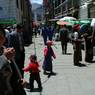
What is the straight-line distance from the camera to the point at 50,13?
4550 inches

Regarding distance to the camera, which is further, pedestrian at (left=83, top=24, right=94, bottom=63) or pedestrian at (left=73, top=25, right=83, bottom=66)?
pedestrian at (left=83, top=24, right=94, bottom=63)

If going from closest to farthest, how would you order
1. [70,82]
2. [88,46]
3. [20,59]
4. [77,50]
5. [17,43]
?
1. [17,43]
2. [20,59]
3. [70,82]
4. [77,50]
5. [88,46]

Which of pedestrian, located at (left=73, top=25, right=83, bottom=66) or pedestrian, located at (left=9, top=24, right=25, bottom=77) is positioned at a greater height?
pedestrian, located at (left=9, top=24, right=25, bottom=77)

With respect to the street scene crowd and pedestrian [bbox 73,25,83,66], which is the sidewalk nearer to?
the street scene crowd

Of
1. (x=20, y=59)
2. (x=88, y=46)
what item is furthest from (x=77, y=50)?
(x=20, y=59)

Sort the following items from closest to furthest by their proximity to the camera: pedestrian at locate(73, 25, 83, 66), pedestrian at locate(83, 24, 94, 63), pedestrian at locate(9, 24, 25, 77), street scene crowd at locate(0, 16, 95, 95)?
street scene crowd at locate(0, 16, 95, 95), pedestrian at locate(9, 24, 25, 77), pedestrian at locate(73, 25, 83, 66), pedestrian at locate(83, 24, 94, 63)

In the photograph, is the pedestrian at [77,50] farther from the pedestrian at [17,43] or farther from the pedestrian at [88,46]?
the pedestrian at [17,43]

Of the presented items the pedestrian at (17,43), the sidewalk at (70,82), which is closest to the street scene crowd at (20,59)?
the pedestrian at (17,43)

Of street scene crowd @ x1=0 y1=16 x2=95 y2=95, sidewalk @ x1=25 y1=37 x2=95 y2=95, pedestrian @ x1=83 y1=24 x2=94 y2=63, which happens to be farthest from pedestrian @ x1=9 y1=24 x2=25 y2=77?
pedestrian @ x1=83 y1=24 x2=94 y2=63

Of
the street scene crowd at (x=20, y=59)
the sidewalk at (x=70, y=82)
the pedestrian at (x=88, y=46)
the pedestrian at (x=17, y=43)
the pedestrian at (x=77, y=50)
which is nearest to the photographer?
the street scene crowd at (x=20, y=59)

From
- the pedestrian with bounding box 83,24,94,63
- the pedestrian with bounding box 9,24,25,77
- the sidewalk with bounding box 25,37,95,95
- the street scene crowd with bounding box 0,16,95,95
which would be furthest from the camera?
the pedestrian with bounding box 83,24,94,63

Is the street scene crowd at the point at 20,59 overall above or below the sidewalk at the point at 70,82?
above

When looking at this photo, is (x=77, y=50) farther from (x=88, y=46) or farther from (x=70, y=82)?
(x=70, y=82)

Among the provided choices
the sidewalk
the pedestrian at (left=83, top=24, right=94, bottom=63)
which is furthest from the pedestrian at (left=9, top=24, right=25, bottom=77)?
the pedestrian at (left=83, top=24, right=94, bottom=63)
